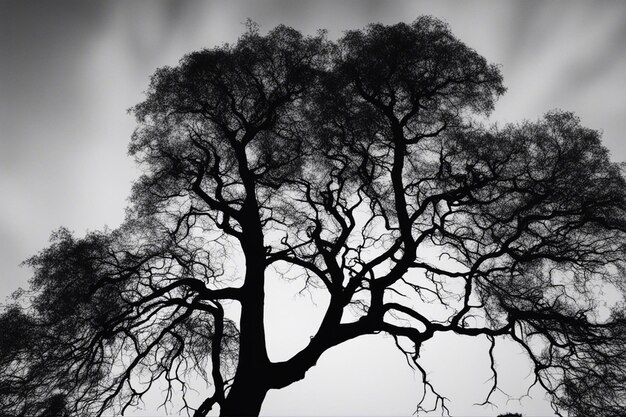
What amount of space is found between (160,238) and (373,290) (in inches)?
238

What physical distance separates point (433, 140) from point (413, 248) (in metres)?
3.72

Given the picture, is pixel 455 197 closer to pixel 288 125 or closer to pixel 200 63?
pixel 288 125

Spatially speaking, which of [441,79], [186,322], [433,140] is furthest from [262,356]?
[441,79]

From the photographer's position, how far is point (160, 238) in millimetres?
13711

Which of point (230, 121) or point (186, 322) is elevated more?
point (230, 121)

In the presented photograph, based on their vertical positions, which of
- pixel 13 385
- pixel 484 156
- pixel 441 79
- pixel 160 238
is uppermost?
pixel 441 79

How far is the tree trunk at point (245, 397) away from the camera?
35.6 feet

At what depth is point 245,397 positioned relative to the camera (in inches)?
433

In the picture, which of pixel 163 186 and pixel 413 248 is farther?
pixel 163 186

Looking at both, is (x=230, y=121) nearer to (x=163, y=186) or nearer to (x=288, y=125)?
(x=288, y=125)

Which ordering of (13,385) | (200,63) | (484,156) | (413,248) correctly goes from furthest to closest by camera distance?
(200,63) → (484,156) → (413,248) → (13,385)

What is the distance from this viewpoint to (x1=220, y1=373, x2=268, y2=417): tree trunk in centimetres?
1084

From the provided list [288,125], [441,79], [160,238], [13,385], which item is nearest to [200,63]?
[288,125]

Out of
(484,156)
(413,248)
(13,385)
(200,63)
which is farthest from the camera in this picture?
(200,63)
